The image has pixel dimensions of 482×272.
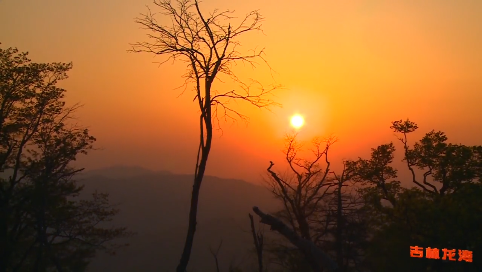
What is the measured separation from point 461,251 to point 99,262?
84.5 metres

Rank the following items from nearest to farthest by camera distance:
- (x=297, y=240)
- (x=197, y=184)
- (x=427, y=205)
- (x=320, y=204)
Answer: (x=297, y=240), (x=197, y=184), (x=427, y=205), (x=320, y=204)

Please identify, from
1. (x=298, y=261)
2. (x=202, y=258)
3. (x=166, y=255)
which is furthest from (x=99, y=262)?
(x=298, y=261)

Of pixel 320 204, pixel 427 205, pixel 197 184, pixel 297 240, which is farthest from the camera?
pixel 320 204

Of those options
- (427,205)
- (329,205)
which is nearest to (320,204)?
(329,205)

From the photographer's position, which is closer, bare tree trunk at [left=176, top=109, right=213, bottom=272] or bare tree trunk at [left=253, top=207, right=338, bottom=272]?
bare tree trunk at [left=253, top=207, right=338, bottom=272]

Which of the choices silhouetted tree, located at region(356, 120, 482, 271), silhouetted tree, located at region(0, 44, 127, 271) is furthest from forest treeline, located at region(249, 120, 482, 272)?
silhouetted tree, located at region(0, 44, 127, 271)

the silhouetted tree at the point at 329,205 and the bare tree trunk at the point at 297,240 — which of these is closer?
the bare tree trunk at the point at 297,240

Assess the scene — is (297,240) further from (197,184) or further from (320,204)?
(320,204)

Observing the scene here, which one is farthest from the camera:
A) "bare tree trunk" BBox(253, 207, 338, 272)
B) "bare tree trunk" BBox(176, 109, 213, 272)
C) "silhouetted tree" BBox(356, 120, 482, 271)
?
"silhouetted tree" BBox(356, 120, 482, 271)

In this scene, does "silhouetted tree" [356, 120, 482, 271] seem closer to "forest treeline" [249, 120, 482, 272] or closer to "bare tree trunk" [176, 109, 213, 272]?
"forest treeline" [249, 120, 482, 272]

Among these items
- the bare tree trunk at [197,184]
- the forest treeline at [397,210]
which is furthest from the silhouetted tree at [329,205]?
the bare tree trunk at [197,184]

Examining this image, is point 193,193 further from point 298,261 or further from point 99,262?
point 99,262

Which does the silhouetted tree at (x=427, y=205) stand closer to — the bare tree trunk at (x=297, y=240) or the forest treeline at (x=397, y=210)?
the forest treeline at (x=397, y=210)

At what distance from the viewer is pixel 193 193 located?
33.4ft
